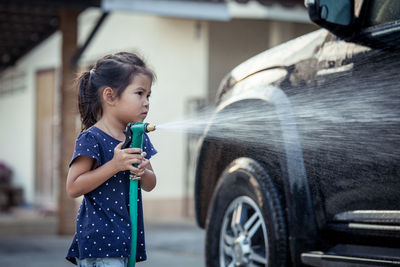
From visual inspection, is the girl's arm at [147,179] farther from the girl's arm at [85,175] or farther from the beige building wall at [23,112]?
the beige building wall at [23,112]

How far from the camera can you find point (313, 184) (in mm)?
3783

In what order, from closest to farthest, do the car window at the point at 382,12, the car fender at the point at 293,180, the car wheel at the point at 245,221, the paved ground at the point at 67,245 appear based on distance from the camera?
the car window at the point at 382,12 → the car fender at the point at 293,180 → the car wheel at the point at 245,221 → the paved ground at the point at 67,245

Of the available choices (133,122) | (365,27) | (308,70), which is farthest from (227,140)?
(133,122)

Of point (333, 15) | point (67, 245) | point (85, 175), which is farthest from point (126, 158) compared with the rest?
point (67, 245)

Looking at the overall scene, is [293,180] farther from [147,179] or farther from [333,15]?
[147,179]

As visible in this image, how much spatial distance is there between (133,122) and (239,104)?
132cm

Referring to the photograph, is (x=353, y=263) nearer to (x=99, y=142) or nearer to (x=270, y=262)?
(x=270, y=262)

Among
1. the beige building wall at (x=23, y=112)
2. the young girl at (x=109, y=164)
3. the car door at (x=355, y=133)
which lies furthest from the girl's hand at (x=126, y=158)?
the beige building wall at (x=23, y=112)

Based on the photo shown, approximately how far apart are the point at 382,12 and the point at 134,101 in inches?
49.7

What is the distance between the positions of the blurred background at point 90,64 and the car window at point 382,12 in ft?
12.2

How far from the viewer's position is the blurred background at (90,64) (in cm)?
900

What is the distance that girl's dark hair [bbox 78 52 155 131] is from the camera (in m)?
3.06

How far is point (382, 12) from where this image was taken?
3.54 m

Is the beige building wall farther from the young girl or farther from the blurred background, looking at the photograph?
the young girl
